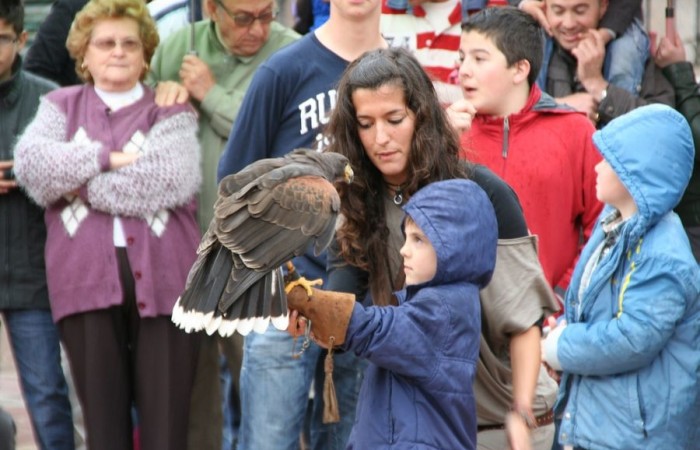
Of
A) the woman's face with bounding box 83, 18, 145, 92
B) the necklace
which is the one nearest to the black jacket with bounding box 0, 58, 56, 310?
the woman's face with bounding box 83, 18, 145, 92

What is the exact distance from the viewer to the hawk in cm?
372

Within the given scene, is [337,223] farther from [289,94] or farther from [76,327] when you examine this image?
[76,327]

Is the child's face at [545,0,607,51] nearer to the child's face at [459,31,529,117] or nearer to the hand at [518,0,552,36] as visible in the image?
the hand at [518,0,552,36]

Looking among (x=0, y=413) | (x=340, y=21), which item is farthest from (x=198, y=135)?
(x=0, y=413)

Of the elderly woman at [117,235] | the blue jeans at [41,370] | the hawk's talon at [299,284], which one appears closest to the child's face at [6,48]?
the elderly woman at [117,235]

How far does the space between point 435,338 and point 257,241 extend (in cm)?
64

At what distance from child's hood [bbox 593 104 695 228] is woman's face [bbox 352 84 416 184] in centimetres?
83

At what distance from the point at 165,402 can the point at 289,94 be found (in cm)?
157

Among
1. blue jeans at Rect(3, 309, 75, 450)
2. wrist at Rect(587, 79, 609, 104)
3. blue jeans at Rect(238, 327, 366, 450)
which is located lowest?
blue jeans at Rect(3, 309, 75, 450)

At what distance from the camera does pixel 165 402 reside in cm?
585

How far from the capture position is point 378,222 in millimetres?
4375

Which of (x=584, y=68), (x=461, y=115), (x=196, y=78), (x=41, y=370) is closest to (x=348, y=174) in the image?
(x=461, y=115)

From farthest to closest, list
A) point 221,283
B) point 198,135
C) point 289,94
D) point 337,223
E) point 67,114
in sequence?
1. point 198,135
2. point 67,114
3. point 289,94
4. point 337,223
5. point 221,283

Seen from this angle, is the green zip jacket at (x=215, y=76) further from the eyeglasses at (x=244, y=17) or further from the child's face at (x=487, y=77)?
the child's face at (x=487, y=77)
